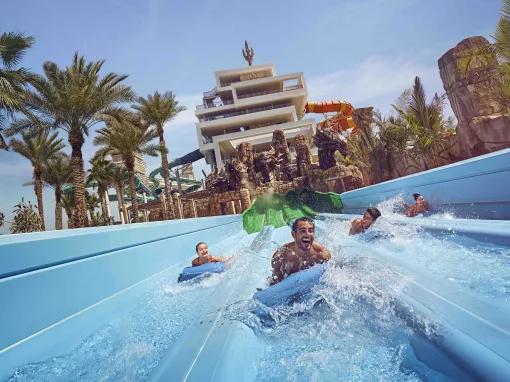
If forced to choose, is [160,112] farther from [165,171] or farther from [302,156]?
[302,156]

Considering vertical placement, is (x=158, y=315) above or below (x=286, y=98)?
below

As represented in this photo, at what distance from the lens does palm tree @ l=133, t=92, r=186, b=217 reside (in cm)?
2558

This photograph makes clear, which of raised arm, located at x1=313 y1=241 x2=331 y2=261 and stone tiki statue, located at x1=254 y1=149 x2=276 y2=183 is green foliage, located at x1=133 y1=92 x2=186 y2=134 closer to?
stone tiki statue, located at x1=254 y1=149 x2=276 y2=183

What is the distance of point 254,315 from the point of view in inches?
121

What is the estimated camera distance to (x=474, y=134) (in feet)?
51.2

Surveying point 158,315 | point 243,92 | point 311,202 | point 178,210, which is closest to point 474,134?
point 311,202

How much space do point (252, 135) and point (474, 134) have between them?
2754 centimetres

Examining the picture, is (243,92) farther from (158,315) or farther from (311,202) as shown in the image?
(158,315)

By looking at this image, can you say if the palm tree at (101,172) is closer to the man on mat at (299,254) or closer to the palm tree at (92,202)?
the palm tree at (92,202)

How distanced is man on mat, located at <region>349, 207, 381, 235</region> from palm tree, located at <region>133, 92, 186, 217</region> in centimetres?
1954

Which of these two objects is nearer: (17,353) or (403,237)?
(17,353)

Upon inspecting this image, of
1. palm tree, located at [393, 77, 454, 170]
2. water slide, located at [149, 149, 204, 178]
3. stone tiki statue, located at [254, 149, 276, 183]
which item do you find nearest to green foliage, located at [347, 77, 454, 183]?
palm tree, located at [393, 77, 454, 170]

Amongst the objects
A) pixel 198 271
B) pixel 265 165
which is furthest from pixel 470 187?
pixel 265 165

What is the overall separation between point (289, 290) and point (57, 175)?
1202 inches
